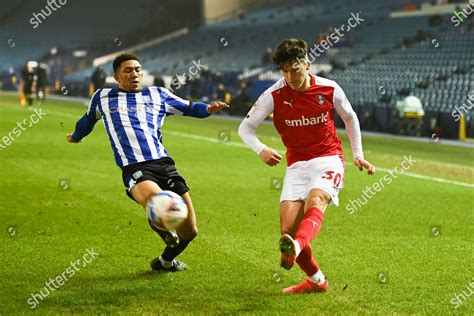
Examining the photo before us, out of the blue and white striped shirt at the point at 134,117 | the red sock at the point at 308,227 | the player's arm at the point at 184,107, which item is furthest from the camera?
the player's arm at the point at 184,107

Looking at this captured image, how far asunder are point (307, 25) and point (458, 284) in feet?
130

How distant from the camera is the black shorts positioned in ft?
22.2

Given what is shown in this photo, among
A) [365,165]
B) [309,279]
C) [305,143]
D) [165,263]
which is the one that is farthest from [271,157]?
[165,263]

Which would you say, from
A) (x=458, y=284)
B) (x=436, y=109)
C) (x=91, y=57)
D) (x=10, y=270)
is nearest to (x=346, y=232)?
(x=458, y=284)

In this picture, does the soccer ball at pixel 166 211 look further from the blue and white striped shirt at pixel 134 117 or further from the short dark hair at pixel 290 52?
the short dark hair at pixel 290 52

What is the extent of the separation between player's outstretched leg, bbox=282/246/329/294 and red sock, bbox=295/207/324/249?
12.1 inches

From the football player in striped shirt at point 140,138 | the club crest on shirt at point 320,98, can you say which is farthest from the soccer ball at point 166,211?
the club crest on shirt at point 320,98

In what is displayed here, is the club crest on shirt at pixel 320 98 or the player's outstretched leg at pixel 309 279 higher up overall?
the club crest on shirt at pixel 320 98

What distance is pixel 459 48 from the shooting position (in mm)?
30547

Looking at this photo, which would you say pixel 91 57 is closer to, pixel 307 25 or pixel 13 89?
pixel 13 89

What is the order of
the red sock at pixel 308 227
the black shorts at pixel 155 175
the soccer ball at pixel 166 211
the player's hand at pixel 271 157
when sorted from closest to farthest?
the red sock at pixel 308 227, the soccer ball at pixel 166 211, the player's hand at pixel 271 157, the black shorts at pixel 155 175

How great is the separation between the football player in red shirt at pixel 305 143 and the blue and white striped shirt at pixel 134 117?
3.04 feet

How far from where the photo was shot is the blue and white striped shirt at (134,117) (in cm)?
693

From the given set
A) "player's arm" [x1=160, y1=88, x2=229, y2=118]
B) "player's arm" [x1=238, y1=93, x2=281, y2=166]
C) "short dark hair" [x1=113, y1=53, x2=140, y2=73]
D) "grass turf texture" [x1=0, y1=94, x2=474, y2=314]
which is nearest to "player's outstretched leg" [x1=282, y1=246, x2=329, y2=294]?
"grass turf texture" [x1=0, y1=94, x2=474, y2=314]
